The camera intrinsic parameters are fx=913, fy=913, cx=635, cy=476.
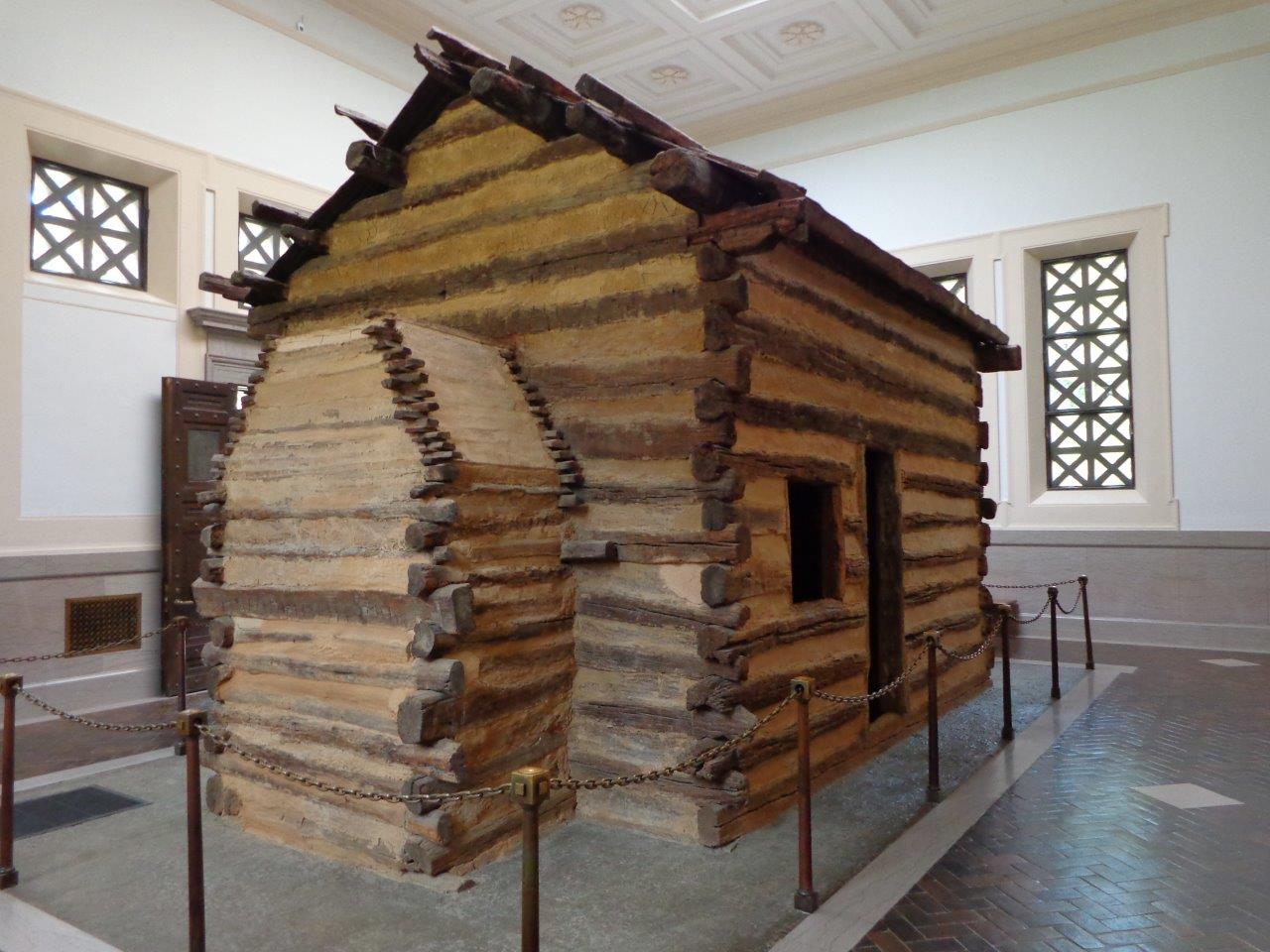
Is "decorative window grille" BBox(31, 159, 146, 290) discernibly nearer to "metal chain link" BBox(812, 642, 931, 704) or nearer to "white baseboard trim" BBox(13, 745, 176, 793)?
"white baseboard trim" BBox(13, 745, 176, 793)

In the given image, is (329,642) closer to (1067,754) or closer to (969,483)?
(1067,754)

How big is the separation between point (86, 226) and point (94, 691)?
5094 mm

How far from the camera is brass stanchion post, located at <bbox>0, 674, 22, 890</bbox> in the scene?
4.84 metres

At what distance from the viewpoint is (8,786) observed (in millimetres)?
4883

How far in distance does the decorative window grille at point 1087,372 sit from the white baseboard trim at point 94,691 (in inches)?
519

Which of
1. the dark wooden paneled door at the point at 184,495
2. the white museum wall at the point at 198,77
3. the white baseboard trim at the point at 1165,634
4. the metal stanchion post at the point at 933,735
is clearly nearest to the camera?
the metal stanchion post at the point at 933,735

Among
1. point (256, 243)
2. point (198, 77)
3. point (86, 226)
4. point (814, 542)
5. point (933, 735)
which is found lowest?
point (933, 735)

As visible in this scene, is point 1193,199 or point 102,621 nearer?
point 102,621

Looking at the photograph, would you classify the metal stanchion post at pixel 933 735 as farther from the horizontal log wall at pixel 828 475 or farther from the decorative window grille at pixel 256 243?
the decorative window grille at pixel 256 243

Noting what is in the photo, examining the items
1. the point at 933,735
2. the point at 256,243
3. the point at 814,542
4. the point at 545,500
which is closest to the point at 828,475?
the point at 814,542

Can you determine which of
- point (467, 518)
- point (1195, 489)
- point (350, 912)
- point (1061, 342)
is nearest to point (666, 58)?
point (1061, 342)

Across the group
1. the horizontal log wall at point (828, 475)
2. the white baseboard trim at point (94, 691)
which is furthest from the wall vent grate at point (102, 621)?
the horizontal log wall at point (828, 475)

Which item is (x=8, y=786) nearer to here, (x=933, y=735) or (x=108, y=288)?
(x=933, y=735)

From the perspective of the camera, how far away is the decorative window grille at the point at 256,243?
1152cm
